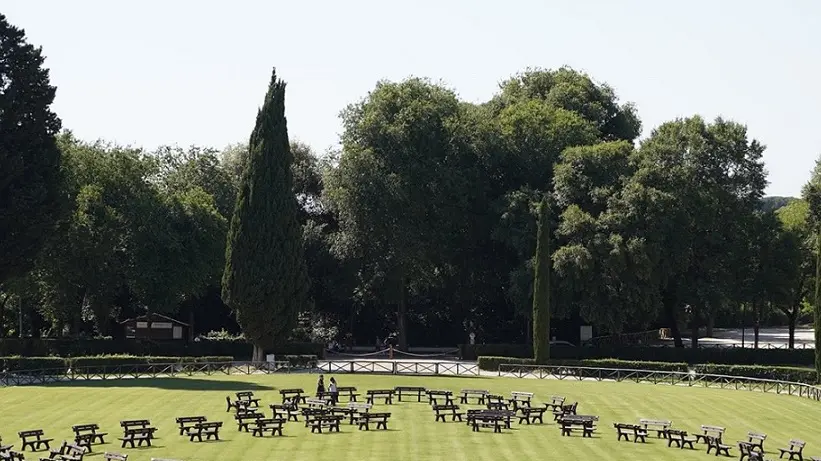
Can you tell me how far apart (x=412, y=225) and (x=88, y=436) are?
169ft

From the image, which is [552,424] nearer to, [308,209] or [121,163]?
[121,163]

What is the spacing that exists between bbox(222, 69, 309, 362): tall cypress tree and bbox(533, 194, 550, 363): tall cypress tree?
1606cm

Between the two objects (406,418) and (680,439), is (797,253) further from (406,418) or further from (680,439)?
(406,418)

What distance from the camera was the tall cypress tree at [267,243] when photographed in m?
73.6

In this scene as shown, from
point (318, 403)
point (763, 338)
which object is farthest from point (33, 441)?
point (763, 338)

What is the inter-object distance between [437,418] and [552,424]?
4920mm

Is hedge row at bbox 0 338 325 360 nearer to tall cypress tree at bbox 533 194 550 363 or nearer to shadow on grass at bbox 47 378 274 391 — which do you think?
shadow on grass at bbox 47 378 274 391

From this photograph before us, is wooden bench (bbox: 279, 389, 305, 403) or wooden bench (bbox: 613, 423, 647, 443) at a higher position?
wooden bench (bbox: 279, 389, 305, 403)

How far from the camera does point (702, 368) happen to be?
7150 centimetres

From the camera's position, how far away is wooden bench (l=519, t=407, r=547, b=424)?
47.0m

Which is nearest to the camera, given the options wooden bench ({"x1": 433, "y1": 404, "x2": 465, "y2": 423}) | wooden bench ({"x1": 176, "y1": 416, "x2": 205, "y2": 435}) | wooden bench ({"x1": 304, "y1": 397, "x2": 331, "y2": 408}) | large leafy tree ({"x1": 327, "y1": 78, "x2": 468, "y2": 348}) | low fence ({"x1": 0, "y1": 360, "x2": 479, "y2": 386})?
wooden bench ({"x1": 176, "y1": 416, "x2": 205, "y2": 435})

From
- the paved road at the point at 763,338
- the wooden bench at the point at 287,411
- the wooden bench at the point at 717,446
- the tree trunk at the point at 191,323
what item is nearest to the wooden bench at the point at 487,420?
the wooden bench at the point at 287,411

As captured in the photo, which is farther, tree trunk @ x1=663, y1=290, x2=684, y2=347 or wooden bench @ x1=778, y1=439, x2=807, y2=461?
tree trunk @ x1=663, y1=290, x2=684, y2=347

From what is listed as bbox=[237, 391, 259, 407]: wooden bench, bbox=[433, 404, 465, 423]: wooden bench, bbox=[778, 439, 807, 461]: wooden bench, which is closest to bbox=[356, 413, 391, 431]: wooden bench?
bbox=[433, 404, 465, 423]: wooden bench
